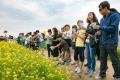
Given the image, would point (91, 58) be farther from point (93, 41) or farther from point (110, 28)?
point (110, 28)

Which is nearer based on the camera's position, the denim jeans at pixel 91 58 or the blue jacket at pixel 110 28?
the blue jacket at pixel 110 28

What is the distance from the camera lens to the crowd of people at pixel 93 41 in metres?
12.9

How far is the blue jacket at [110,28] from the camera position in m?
12.8

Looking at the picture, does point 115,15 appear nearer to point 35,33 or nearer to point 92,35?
point 92,35

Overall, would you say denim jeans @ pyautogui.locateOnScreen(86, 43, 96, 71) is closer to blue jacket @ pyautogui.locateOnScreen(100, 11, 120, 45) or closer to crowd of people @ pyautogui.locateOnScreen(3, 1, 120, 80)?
crowd of people @ pyautogui.locateOnScreen(3, 1, 120, 80)

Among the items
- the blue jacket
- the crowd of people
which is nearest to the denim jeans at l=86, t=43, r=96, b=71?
the crowd of people

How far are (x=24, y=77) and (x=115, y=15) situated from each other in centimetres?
338

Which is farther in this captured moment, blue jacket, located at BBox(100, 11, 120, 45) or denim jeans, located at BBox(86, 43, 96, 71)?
denim jeans, located at BBox(86, 43, 96, 71)

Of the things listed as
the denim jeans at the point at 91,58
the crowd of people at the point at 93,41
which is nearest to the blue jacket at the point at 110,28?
the crowd of people at the point at 93,41

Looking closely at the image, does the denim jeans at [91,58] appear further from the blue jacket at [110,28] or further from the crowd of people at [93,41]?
the blue jacket at [110,28]

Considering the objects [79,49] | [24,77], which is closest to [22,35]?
[79,49]

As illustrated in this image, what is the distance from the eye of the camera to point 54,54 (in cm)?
2225

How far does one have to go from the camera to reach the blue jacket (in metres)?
12.8

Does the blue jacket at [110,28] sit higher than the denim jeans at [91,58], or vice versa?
the blue jacket at [110,28]
